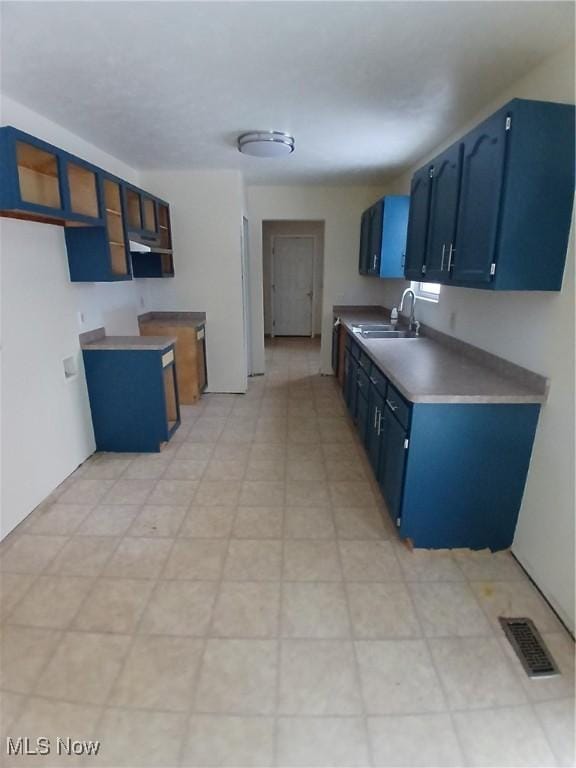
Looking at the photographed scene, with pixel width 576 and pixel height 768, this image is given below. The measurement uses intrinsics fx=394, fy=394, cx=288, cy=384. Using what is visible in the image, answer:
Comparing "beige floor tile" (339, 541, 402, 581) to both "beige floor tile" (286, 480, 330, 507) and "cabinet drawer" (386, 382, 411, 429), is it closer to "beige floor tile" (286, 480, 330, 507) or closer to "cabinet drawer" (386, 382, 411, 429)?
"beige floor tile" (286, 480, 330, 507)

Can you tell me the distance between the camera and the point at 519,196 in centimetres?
174

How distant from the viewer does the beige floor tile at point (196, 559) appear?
201cm

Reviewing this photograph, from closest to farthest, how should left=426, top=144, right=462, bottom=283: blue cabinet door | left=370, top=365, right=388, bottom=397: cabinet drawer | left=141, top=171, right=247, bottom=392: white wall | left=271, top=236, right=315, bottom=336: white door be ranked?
left=426, top=144, right=462, bottom=283: blue cabinet door < left=370, top=365, right=388, bottom=397: cabinet drawer < left=141, top=171, right=247, bottom=392: white wall < left=271, top=236, right=315, bottom=336: white door

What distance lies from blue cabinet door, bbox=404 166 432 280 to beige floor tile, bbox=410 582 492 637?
193 centimetres

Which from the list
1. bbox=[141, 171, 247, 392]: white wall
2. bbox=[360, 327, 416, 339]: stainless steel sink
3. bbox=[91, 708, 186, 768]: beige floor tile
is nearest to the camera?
bbox=[91, 708, 186, 768]: beige floor tile

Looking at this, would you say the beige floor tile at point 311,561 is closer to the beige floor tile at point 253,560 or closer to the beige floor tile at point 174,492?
the beige floor tile at point 253,560

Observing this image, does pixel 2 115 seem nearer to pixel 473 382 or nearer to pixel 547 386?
pixel 473 382

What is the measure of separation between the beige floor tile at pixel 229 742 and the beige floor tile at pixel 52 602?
787 millimetres

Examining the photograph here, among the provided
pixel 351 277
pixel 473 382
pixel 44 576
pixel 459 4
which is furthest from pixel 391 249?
pixel 44 576

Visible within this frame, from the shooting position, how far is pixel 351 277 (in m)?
5.14

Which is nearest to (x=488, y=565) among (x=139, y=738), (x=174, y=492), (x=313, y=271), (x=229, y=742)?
(x=229, y=742)

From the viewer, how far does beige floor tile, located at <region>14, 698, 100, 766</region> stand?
4.17 feet

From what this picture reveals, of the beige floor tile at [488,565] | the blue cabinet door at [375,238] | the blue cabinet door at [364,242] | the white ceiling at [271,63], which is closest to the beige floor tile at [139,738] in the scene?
the beige floor tile at [488,565]

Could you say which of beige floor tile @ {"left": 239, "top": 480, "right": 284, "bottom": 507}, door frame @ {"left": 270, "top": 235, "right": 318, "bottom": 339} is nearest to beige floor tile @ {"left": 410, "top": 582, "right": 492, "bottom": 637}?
beige floor tile @ {"left": 239, "top": 480, "right": 284, "bottom": 507}
